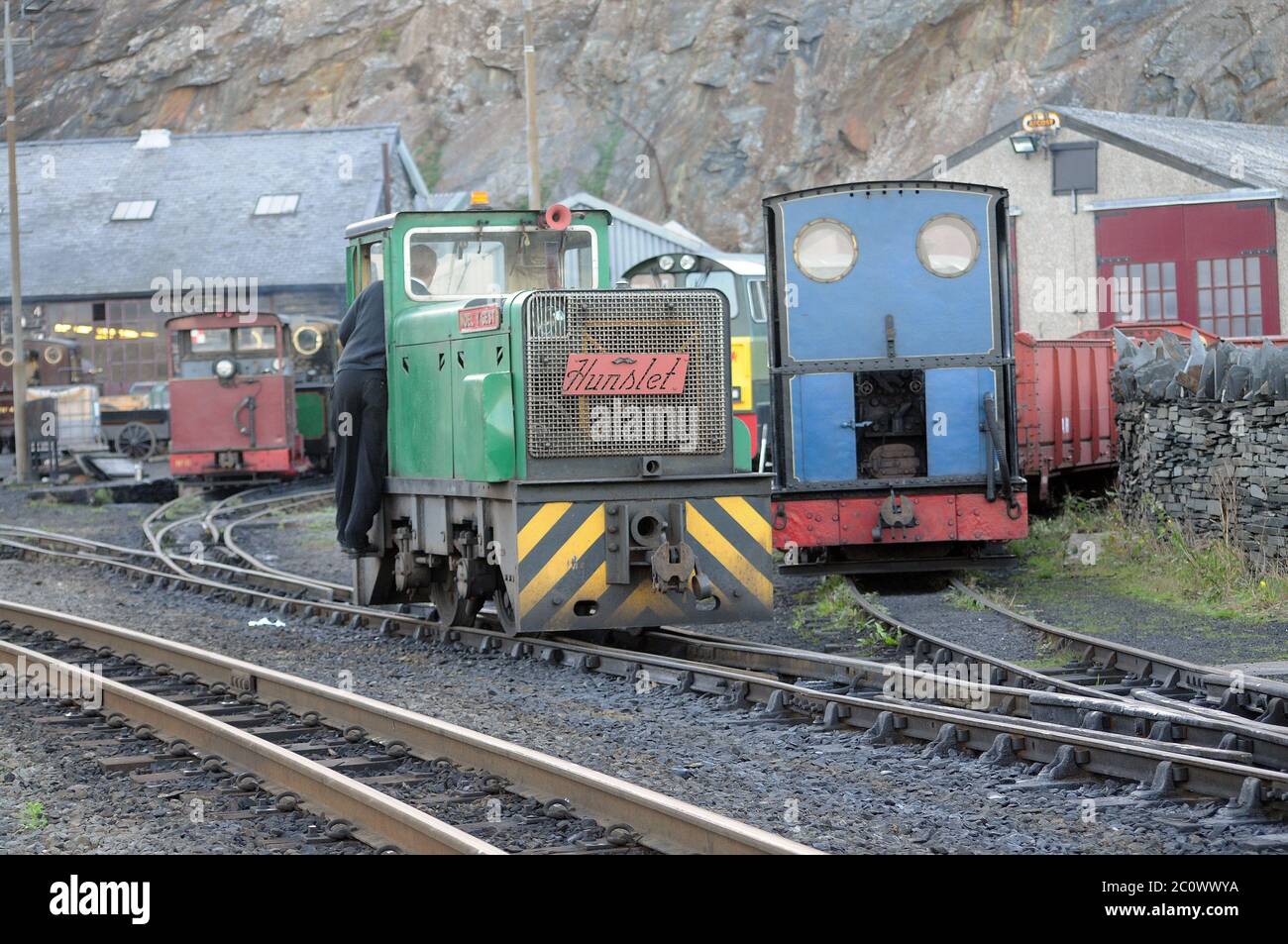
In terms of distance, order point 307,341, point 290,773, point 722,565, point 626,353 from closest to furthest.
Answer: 1. point 290,773
2. point 626,353
3. point 722,565
4. point 307,341

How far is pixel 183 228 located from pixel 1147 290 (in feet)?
96.6

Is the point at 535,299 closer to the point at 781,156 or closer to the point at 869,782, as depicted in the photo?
the point at 869,782

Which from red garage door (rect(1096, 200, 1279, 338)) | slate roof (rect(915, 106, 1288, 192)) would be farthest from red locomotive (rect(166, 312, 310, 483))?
red garage door (rect(1096, 200, 1279, 338))

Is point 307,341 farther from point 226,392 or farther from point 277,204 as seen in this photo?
point 277,204

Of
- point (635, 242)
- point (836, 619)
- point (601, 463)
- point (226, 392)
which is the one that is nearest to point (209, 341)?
point (226, 392)

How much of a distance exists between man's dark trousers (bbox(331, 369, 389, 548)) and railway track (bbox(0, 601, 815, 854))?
5.97ft

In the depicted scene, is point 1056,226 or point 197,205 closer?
point 1056,226

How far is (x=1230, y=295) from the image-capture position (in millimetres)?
29516

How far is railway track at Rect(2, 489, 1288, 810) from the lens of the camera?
6305 mm

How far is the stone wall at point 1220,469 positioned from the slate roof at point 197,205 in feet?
106

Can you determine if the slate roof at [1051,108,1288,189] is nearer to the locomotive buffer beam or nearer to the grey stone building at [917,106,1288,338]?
the grey stone building at [917,106,1288,338]

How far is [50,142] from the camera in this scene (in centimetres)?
5394
